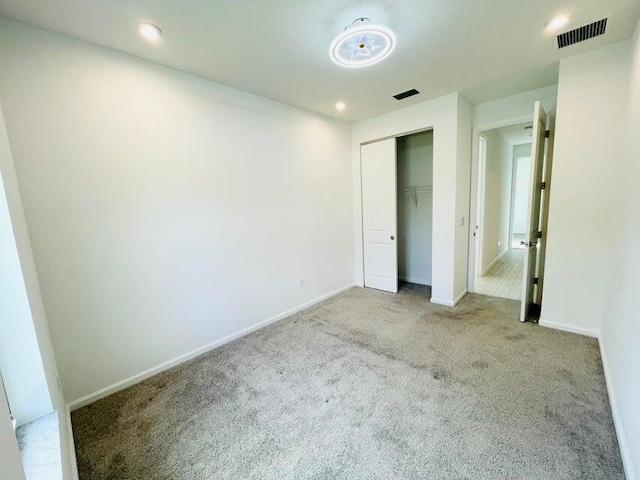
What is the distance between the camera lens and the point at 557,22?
190 cm

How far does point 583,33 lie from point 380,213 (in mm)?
2558

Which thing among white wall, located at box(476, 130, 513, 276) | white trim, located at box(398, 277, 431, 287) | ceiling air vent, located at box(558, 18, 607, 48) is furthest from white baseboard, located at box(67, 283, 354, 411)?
white wall, located at box(476, 130, 513, 276)

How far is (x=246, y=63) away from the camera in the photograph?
7.47 ft

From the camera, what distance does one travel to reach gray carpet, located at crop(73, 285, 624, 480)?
144 centimetres

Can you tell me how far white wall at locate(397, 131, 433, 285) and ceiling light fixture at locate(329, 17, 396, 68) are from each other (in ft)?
8.15

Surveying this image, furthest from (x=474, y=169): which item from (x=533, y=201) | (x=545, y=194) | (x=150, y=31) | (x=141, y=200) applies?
(x=141, y=200)

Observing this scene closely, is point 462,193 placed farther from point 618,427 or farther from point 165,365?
point 165,365

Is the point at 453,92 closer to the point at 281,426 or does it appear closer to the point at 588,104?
the point at 588,104

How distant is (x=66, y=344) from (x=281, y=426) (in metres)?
1.65

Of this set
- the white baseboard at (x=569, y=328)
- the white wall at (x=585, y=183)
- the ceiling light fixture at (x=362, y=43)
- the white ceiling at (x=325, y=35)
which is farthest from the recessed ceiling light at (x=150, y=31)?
the white baseboard at (x=569, y=328)

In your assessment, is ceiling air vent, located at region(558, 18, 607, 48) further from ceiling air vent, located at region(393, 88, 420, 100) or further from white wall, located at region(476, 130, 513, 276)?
white wall, located at region(476, 130, 513, 276)

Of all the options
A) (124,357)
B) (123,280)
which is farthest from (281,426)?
(123,280)

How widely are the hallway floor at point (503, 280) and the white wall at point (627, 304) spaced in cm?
151

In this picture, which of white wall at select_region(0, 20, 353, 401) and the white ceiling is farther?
white wall at select_region(0, 20, 353, 401)
